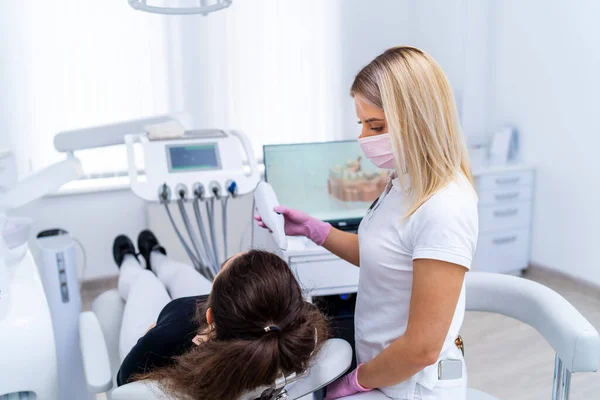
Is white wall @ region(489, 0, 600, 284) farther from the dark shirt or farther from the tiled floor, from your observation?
the dark shirt

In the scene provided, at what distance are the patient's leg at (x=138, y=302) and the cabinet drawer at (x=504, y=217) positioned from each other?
2.08 m

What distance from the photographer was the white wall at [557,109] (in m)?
3.03

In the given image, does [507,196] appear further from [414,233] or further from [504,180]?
[414,233]

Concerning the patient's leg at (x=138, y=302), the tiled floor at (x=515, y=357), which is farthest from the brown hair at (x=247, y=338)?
the tiled floor at (x=515, y=357)

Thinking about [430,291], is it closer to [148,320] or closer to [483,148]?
[148,320]

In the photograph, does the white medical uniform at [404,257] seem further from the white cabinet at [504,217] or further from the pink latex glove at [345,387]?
the white cabinet at [504,217]

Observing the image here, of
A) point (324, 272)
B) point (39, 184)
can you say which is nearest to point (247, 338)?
point (39, 184)

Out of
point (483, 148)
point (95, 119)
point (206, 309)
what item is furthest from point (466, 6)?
point (206, 309)

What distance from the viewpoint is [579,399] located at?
219 cm

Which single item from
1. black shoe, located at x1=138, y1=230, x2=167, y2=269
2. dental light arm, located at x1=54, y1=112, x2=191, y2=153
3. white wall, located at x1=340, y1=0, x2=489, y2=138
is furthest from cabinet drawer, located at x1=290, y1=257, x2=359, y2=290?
white wall, located at x1=340, y1=0, x2=489, y2=138

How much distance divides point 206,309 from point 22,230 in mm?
685

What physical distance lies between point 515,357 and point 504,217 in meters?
1.06

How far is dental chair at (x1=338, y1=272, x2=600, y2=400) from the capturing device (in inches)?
44.6

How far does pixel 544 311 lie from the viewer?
4.11ft
